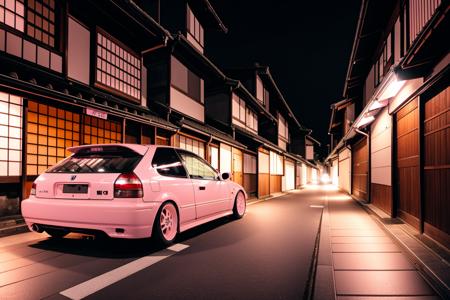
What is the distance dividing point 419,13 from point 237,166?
1232 centimetres

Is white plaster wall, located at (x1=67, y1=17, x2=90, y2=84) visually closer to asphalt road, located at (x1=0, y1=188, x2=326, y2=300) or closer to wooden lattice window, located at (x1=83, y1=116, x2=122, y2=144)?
wooden lattice window, located at (x1=83, y1=116, x2=122, y2=144)

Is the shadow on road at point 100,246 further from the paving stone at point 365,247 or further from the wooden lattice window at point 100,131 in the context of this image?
the wooden lattice window at point 100,131

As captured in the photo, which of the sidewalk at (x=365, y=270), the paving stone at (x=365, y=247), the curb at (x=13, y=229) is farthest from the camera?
the curb at (x=13, y=229)

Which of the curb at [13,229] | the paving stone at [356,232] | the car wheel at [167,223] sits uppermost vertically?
the car wheel at [167,223]

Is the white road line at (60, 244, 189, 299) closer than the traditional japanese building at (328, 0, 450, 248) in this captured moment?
Yes

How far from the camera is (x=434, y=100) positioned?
17.9ft

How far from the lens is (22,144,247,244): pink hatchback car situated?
451 cm

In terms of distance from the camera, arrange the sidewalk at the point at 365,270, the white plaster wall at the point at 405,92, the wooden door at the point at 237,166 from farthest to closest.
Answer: the wooden door at the point at 237,166, the white plaster wall at the point at 405,92, the sidewalk at the point at 365,270

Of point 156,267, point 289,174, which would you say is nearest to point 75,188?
point 156,267

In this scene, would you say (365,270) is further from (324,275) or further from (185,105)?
(185,105)

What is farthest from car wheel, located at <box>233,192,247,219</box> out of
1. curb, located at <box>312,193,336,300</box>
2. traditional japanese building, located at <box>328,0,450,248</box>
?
traditional japanese building, located at <box>328,0,450,248</box>

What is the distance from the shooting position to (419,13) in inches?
261

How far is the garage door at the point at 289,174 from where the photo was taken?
3043 centimetres

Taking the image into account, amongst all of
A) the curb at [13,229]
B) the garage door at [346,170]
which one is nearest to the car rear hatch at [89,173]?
the curb at [13,229]
